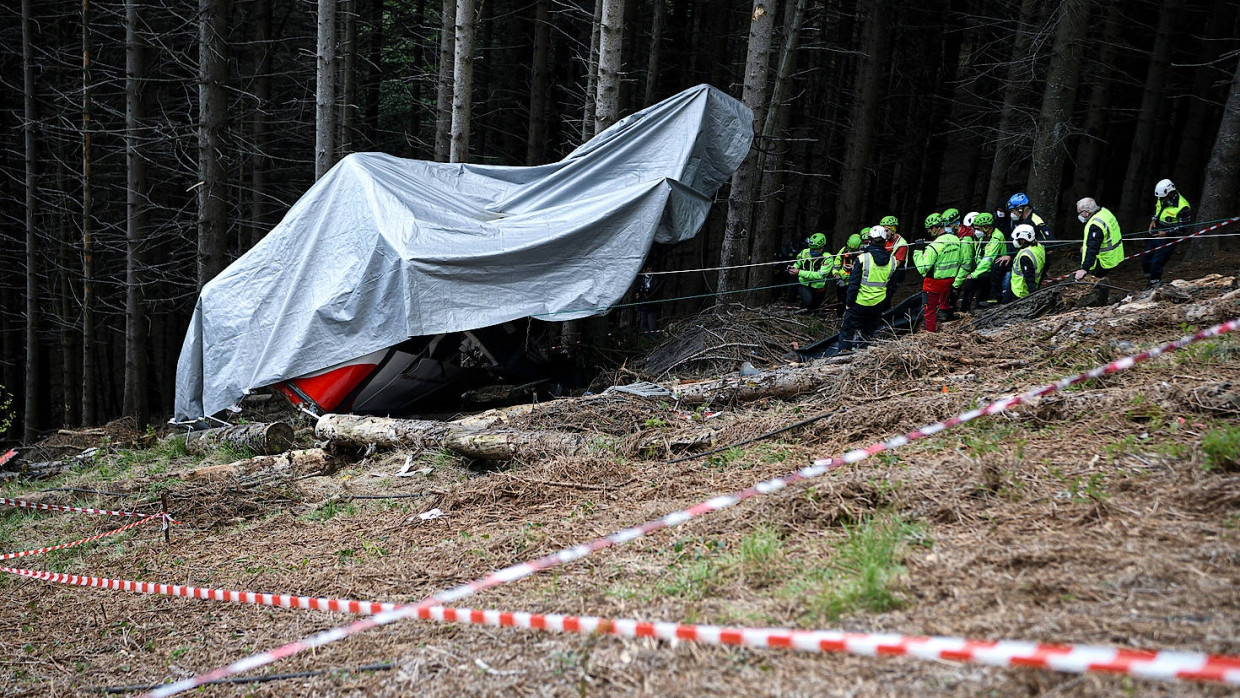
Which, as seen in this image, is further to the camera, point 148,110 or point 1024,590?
point 148,110

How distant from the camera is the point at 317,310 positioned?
877 cm

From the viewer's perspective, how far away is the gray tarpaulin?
8.74m

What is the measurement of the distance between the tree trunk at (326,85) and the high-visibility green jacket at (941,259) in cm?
852

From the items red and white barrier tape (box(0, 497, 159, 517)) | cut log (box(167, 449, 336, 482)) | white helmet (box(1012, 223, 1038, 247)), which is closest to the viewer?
red and white barrier tape (box(0, 497, 159, 517))

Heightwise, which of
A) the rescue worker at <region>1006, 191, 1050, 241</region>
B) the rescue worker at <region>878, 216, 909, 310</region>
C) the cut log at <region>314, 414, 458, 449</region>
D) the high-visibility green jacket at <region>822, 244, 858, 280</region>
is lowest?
the cut log at <region>314, 414, 458, 449</region>

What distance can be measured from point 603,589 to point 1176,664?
2.50 m

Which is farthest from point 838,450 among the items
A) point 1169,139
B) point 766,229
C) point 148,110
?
point 1169,139

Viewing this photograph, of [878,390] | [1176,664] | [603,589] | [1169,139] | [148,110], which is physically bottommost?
[603,589]

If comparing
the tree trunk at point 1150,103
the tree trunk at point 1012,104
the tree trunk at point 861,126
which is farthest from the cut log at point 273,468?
the tree trunk at point 1150,103

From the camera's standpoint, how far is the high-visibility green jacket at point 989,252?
1145cm

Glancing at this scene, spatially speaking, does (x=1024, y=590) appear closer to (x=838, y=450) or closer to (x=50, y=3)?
(x=838, y=450)

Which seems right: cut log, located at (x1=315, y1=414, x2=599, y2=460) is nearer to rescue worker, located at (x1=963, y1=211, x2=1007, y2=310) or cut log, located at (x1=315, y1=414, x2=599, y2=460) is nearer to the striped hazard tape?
the striped hazard tape

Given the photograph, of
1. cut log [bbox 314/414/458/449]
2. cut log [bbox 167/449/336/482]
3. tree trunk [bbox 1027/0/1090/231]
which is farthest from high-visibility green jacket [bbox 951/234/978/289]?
cut log [bbox 167/449/336/482]

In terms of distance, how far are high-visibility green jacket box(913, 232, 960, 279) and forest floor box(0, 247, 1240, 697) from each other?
9.16 feet
